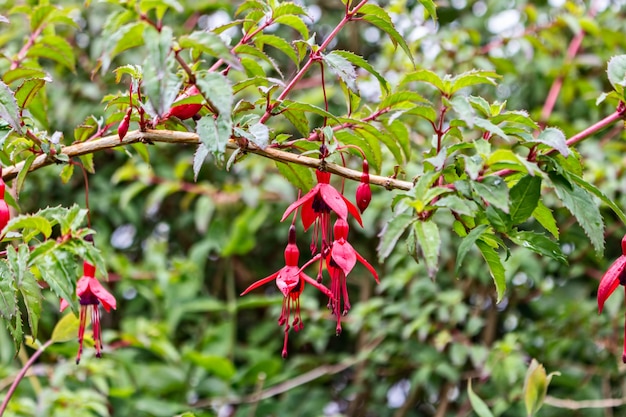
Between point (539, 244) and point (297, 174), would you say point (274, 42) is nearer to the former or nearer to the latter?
point (297, 174)

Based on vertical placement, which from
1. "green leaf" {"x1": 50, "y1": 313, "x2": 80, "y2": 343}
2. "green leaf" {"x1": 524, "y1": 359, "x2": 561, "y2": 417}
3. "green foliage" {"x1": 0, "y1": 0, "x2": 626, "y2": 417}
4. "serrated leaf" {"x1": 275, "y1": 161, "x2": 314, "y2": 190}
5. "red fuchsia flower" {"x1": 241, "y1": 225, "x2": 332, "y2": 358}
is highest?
"serrated leaf" {"x1": 275, "y1": 161, "x2": 314, "y2": 190}

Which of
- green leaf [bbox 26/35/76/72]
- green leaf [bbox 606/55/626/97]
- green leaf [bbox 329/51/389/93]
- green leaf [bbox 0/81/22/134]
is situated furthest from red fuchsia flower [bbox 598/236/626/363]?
green leaf [bbox 26/35/76/72]

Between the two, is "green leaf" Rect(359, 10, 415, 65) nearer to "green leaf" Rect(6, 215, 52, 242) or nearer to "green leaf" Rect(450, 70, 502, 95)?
"green leaf" Rect(450, 70, 502, 95)

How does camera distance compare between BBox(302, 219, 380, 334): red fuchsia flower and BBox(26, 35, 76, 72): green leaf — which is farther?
BBox(26, 35, 76, 72): green leaf

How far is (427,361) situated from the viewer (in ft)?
5.81

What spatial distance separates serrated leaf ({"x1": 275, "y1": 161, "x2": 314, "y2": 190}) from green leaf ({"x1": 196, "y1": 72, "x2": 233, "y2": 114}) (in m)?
0.19

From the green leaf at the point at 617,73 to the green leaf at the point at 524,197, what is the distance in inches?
5.0

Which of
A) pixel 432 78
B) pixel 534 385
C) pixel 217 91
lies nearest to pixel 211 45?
pixel 217 91

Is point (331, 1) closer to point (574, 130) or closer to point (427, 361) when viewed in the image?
point (574, 130)

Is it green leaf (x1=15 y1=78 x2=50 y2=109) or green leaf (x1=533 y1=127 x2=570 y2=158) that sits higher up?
green leaf (x1=533 y1=127 x2=570 y2=158)

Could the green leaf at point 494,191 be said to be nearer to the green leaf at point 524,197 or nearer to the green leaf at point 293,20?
the green leaf at point 524,197

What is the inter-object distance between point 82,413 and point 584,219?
978 millimetres

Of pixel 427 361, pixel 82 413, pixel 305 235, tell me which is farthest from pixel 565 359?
pixel 82 413

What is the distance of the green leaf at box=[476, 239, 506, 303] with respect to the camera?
2.31 ft
